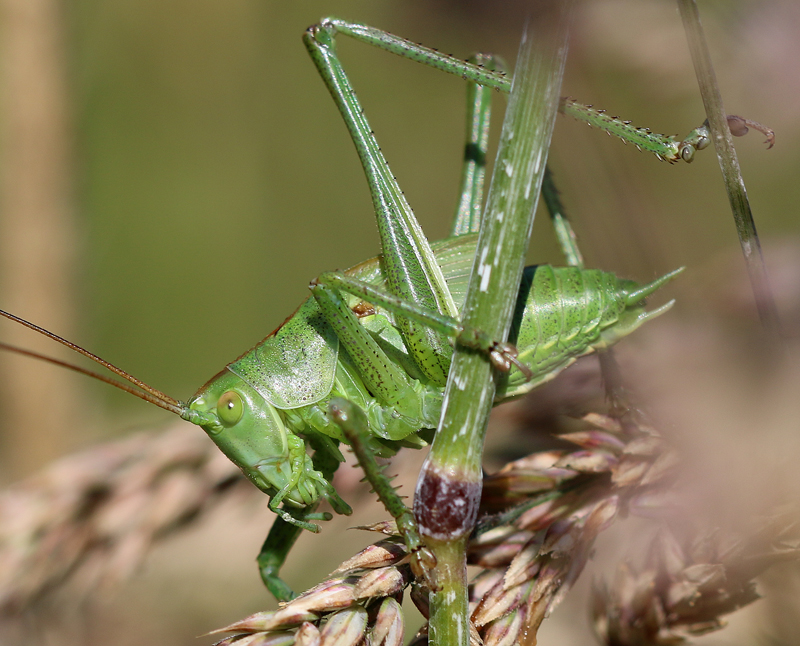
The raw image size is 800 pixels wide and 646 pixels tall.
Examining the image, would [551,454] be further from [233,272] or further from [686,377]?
[233,272]

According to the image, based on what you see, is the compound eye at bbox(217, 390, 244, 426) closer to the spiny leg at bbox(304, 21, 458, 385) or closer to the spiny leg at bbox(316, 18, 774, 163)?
the spiny leg at bbox(304, 21, 458, 385)

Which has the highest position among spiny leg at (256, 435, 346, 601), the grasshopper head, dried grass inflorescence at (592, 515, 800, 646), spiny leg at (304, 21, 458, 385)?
spiny leg at (304, 21, 458, 385)

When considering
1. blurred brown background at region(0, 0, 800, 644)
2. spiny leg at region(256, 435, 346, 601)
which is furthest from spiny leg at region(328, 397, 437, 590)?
blurred brown background at region(0, 0, 800, 644)

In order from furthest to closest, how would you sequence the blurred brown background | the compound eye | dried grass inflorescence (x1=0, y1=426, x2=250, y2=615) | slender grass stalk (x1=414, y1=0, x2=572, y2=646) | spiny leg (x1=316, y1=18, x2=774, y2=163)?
the blurred brown background → dried grass inflorescence (x1=0, y1=426, x2=250, y2=615) → the compound eye → spiny leg (x1=316, y1=18, x2=774, y2=163) → slender grass stalk (x1=414, y1=0, x2=572, y2=646)

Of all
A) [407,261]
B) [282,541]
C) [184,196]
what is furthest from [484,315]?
[184,196]

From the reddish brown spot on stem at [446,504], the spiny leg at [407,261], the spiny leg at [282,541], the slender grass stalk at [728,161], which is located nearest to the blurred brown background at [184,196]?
the spiny leg at [282,541]

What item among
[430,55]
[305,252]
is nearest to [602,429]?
[430,55]
